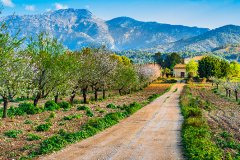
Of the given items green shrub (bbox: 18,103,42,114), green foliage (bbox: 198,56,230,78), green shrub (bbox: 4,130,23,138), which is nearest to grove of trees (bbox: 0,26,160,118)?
green shrub (bbox: 18,103,42,114)

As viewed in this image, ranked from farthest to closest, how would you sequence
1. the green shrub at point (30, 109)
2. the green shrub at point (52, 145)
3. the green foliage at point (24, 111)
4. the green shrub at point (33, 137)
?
the green shrub at point (30, 109), the green foliage at point (24, 111), the green shrub at point (33, 137), the green shrub at point (52, 145)

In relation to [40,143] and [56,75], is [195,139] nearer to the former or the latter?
[40,143]

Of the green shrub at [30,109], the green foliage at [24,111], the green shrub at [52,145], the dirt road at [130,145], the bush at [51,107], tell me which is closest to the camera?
the dirt road at [130,145]

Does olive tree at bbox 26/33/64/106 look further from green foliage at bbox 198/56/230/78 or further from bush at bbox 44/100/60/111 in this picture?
green foliage at bbox 198/56/230/78

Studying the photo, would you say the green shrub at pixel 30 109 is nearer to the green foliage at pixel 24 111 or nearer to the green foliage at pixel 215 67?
the green foliage at pixel 24 111

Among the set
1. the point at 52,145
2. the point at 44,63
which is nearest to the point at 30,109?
the point at 44,63

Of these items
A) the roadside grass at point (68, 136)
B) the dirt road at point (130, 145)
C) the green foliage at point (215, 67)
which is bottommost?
the dirt road at point (130, 145)

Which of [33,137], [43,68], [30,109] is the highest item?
[43,68]

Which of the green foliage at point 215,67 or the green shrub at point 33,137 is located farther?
the green foliage at point 215,67

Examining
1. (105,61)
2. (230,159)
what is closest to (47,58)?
(105,61)

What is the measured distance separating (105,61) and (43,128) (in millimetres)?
34999

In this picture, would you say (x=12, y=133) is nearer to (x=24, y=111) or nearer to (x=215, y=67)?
(x=24, y=111)

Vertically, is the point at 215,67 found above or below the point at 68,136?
above

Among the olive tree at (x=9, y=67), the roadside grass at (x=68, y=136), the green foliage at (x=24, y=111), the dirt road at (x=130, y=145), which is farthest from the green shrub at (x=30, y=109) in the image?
the dirt road at (x=130, y=145)
